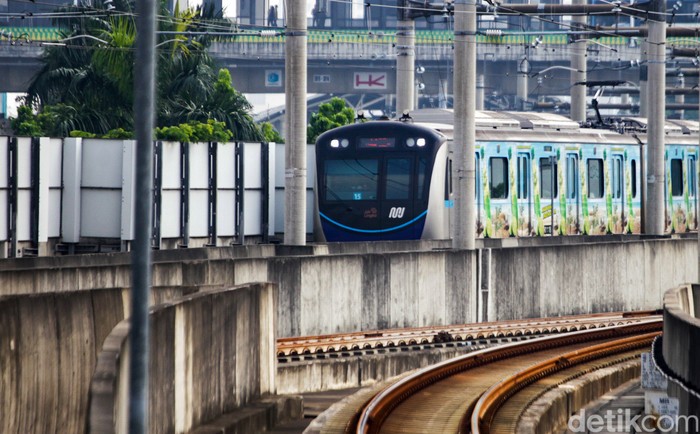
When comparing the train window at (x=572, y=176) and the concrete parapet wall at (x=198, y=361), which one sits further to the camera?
the train window at (x=572, y=176)

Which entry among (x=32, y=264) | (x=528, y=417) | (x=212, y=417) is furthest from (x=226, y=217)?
(x=212, y=417)

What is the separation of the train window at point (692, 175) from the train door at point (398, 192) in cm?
1253

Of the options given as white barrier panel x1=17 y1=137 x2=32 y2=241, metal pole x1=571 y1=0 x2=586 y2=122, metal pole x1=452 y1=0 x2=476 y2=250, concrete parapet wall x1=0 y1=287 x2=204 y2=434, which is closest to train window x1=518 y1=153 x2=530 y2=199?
metal pole x1=452 y1=0 x2=476 y2=250

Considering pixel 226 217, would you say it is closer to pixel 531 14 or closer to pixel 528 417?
pixel 528 417

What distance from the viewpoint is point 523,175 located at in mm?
34406

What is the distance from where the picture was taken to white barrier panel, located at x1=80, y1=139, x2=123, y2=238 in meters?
27.5

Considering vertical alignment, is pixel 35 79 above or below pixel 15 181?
above

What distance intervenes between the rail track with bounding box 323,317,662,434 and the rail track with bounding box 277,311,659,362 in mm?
973

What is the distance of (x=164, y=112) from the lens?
47938 mm

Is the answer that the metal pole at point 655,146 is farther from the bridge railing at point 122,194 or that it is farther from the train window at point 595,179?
the bridge railing at point 122,194

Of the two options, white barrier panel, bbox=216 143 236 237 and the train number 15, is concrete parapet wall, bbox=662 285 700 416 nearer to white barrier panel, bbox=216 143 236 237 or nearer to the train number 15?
white barrier panel, bbox=216 143 236 237

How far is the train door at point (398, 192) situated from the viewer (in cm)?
3161

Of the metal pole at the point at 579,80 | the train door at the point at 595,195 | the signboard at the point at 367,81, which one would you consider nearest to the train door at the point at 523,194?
the train door at the point at 595,195

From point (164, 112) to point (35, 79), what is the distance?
4.86 metres
